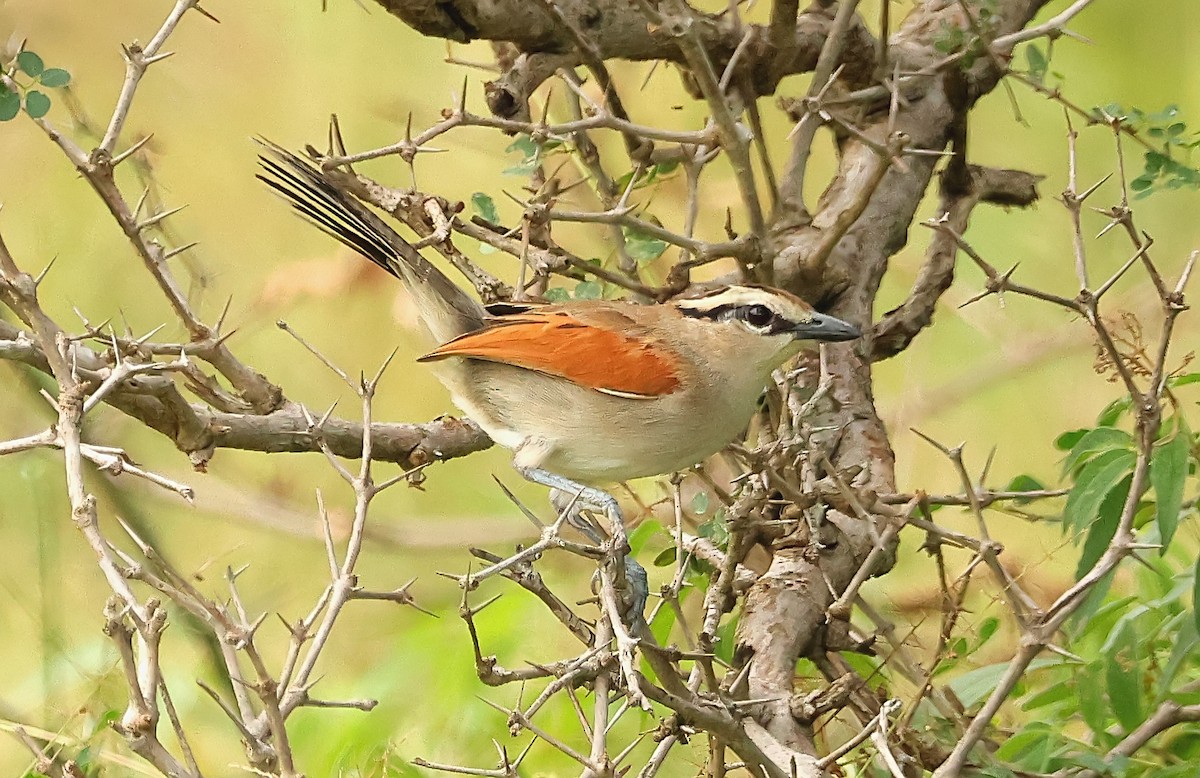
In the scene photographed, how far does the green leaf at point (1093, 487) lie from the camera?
1.62 meters

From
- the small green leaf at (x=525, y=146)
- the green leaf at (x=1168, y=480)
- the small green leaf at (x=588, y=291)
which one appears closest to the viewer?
the green leaf at (x=1168, y=480)

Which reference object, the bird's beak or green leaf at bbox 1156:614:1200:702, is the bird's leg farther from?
green leaf at bbox 1156:614:1200:702

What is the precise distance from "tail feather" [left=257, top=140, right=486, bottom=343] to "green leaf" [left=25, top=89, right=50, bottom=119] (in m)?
0.34

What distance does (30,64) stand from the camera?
1.85 m

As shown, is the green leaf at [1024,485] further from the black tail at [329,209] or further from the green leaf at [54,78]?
the green leaf at [54,78]

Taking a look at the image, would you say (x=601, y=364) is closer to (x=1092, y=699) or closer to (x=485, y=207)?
(x=485, y=207)

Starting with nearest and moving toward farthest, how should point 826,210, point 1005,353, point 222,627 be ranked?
point 222,627 → point 826,210 → point 1005,353

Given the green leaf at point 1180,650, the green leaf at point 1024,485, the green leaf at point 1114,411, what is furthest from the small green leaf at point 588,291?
the green leaf at point 1180,650

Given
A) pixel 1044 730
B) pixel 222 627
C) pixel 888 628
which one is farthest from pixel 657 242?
pixel 222 627

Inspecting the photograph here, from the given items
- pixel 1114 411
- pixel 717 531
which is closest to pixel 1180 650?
pixel 1114 411

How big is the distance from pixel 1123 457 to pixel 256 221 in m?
3.83

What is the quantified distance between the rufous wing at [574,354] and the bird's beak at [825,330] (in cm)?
24

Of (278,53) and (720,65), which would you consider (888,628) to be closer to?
(720,65)

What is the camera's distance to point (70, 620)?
4.29 m
